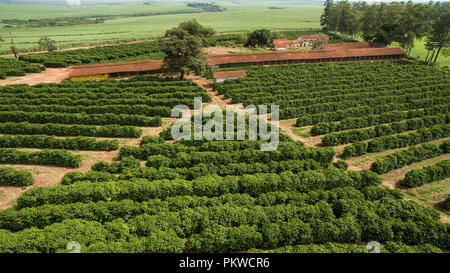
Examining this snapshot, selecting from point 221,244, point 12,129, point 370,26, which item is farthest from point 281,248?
point 370,26

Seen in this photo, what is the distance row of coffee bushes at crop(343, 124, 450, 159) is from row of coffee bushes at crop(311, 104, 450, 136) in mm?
4516

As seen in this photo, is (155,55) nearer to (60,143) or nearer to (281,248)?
(60,143)

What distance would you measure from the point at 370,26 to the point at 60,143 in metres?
103

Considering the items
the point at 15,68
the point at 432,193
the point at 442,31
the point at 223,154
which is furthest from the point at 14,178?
the point at 442,31

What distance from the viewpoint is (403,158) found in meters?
27.3

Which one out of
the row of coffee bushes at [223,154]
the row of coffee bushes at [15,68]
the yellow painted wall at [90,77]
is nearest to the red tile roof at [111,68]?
the yellow painted wall at [90,77]

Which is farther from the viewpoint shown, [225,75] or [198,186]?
[225,75]

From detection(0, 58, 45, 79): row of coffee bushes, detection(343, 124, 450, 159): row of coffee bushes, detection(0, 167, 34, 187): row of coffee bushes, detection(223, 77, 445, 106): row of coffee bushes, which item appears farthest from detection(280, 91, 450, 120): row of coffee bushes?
detection(0, 58, 45, 79): row of coffee bushes

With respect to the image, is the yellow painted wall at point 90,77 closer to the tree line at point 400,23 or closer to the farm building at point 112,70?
the farm building at point 112,70

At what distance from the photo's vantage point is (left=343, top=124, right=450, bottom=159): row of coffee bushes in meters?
29.4

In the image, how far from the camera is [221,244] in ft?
54.6

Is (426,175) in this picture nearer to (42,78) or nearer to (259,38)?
(42,78)

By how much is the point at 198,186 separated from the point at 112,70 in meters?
44.6

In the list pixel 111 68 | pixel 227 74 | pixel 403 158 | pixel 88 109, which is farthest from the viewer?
pixel 111 68
